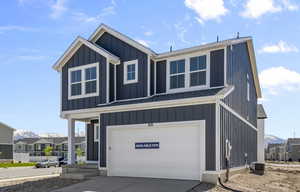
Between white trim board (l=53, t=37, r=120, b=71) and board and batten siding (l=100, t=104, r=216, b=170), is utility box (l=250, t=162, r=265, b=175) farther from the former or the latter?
white trim board (l=53, t=37, r=120, b=71)

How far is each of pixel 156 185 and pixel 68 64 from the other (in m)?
10.3

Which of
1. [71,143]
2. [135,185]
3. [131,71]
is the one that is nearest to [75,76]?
[131,71]

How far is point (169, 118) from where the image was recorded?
1616cm

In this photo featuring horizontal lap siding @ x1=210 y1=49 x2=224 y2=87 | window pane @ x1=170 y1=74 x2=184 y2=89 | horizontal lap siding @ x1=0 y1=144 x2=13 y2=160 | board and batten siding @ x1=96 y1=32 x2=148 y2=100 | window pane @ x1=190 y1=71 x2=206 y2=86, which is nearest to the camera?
horizontal lap siding @ x1=210 y1=49 x2=224 y2=87

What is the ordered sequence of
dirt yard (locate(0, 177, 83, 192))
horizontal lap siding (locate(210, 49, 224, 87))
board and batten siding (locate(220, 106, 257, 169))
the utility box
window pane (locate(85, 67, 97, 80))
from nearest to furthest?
1. board and batten siding (locate(220, 106, 257, 169))
2. dirt yard (locate(0, 177, 83, 192))
3. horizontal lap siding (locate(210, 49, 224, 87))
4. window pane (locate(85, 67, 97, 80))
5. the utility box

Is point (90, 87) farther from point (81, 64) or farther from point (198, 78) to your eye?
point (198, 78)

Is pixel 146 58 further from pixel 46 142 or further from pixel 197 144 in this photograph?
pixel 46 142

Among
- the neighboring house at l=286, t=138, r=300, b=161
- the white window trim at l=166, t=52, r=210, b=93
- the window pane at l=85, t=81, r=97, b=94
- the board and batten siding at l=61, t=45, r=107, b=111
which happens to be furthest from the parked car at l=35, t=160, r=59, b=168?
the neighboring house at l=286, t=138, r=300, b=161

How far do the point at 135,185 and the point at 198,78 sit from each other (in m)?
6.36

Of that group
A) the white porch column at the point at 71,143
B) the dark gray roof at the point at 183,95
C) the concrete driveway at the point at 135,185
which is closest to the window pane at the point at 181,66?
the dark gray roof at the point at 183,95

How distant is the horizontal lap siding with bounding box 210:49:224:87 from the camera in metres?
17.2

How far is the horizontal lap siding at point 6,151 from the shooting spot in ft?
184

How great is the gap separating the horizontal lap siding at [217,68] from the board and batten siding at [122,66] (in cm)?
364

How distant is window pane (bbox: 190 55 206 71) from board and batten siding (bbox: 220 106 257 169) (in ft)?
9.06
